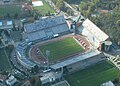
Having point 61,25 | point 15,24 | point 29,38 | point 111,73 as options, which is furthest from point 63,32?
point 111,73

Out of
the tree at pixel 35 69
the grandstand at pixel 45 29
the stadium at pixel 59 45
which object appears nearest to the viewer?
the tree at pixel 35 69

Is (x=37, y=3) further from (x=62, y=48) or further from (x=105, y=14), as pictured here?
(x=62, y=48)

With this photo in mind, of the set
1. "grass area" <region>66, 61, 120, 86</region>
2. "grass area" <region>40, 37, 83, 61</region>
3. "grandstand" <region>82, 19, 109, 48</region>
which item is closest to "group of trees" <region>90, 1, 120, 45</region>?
"grandstand" <region>82, 19, 109, 48</region>

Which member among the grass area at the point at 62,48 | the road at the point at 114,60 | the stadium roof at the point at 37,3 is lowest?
the road at the point at 114,60

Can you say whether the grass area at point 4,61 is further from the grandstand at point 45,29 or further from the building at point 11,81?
the grandstand at point 45,29

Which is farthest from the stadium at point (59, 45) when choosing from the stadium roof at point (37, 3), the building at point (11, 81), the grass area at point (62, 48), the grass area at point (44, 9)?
the stadium roof at point (37, 3)

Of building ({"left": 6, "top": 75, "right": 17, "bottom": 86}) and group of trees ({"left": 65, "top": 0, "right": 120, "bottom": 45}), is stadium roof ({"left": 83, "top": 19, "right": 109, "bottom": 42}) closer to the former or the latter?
group of trees ({"left": 65, "top": 0, "right": 120, "bottom": 45})

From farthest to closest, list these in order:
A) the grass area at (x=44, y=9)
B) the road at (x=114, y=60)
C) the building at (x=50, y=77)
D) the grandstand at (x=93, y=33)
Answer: the grass area at (x=44, y=9), the grandstand at (x=93, y=33), the road at (x=114, y=60), the building at (x=50, y=77)
